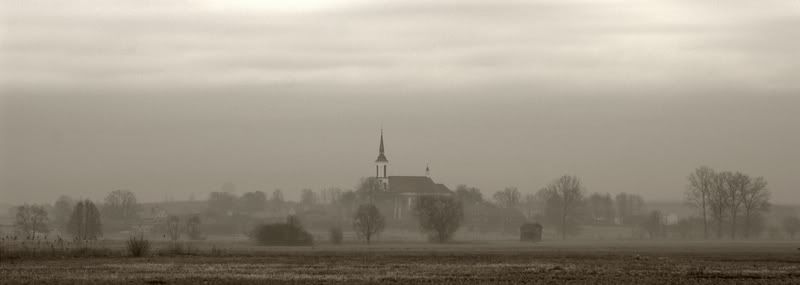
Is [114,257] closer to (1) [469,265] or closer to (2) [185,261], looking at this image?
(2) [185,261]

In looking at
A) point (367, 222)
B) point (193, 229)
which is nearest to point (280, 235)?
point (367, 222)

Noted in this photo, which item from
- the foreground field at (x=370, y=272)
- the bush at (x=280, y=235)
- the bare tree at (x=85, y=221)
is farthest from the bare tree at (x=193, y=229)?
the foreground field at (x=370, y=272)

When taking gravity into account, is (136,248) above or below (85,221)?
below

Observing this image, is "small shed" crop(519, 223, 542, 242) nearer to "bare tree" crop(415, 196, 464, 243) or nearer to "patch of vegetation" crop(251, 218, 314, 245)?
"bare tree" crop(415, 196, 464, 243)

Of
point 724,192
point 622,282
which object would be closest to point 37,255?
point 622,282

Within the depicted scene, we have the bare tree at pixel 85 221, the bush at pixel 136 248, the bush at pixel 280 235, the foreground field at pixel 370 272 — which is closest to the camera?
the foreground field at pixel 370 272

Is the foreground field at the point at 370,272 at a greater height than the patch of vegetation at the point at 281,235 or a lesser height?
lesser

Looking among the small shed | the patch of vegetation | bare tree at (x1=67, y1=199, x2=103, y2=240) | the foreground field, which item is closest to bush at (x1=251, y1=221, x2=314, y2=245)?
the patch of vegetation

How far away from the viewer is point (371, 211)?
542 ft

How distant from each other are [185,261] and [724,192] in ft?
462

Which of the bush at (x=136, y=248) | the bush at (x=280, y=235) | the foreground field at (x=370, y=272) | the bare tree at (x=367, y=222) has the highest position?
the bare tree at (x=367, y=222)

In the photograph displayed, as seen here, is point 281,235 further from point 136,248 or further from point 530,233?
point 136,248

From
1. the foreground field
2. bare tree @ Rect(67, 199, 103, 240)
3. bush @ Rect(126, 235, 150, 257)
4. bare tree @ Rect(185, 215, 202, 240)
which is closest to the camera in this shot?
the foreground field

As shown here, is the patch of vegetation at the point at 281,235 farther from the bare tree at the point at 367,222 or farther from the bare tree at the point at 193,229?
the bare tree at the point at 193,229
